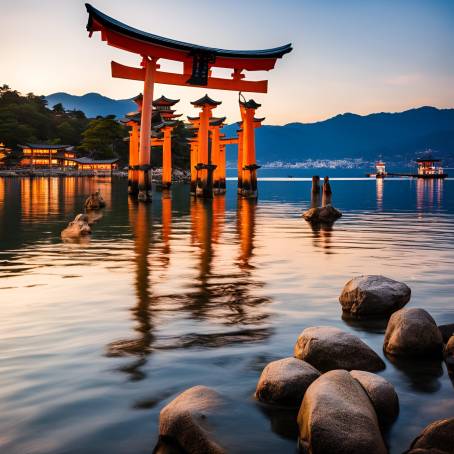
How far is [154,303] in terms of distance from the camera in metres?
8.70

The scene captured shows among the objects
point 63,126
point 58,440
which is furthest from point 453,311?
point 63,126

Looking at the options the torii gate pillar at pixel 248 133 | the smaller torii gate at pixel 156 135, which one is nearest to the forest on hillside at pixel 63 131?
the smaller torii gate at pixel 156 135

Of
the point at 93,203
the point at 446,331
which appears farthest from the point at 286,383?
the point at 93,203

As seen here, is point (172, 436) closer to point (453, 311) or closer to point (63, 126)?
point (453, 311)

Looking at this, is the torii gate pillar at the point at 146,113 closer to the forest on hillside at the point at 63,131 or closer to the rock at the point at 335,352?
the rock at the point at 335,352

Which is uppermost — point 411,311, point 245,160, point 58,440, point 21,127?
point 21,127

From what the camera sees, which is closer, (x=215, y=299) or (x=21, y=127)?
(x=215, y=299)

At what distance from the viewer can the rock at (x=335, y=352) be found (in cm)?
567

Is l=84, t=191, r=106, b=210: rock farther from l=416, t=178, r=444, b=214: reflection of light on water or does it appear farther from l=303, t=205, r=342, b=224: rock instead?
l=416, t=178, r=444, b=214: reflection of light on water

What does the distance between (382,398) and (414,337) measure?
175 cm

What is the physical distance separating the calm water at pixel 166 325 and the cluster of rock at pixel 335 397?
0.18m

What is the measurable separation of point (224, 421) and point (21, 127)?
312 ft

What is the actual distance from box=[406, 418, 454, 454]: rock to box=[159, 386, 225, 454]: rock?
142cm

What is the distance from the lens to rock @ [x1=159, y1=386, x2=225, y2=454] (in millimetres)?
4094
